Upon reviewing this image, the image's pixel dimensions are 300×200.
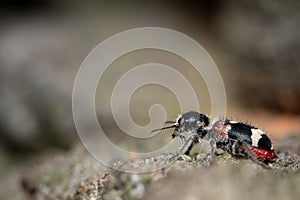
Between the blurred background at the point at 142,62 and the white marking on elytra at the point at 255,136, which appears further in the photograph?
the blurred background at the point at 142,62

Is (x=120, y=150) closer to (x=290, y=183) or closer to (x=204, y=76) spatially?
(x=290, y=183)

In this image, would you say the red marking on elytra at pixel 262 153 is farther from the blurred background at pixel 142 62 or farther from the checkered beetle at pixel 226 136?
the blurred background at pixel 142 62

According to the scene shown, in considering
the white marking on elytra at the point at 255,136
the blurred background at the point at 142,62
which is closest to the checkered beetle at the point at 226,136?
the white marking on elytra at the point at 255,136

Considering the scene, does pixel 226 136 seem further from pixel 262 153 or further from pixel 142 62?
pixel 142 62

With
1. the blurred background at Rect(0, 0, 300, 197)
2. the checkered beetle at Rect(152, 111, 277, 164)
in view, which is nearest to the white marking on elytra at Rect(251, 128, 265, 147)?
the checkered beetle at Rect(152, 111, 277, 164)

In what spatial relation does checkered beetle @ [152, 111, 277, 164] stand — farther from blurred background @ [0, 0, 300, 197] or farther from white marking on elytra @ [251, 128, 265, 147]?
blurred background @ [0, 0, 300, 197]

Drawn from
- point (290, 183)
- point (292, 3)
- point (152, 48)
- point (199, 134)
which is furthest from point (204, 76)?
point (290, 183)

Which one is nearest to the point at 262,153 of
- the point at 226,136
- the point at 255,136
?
the point at 255,136
